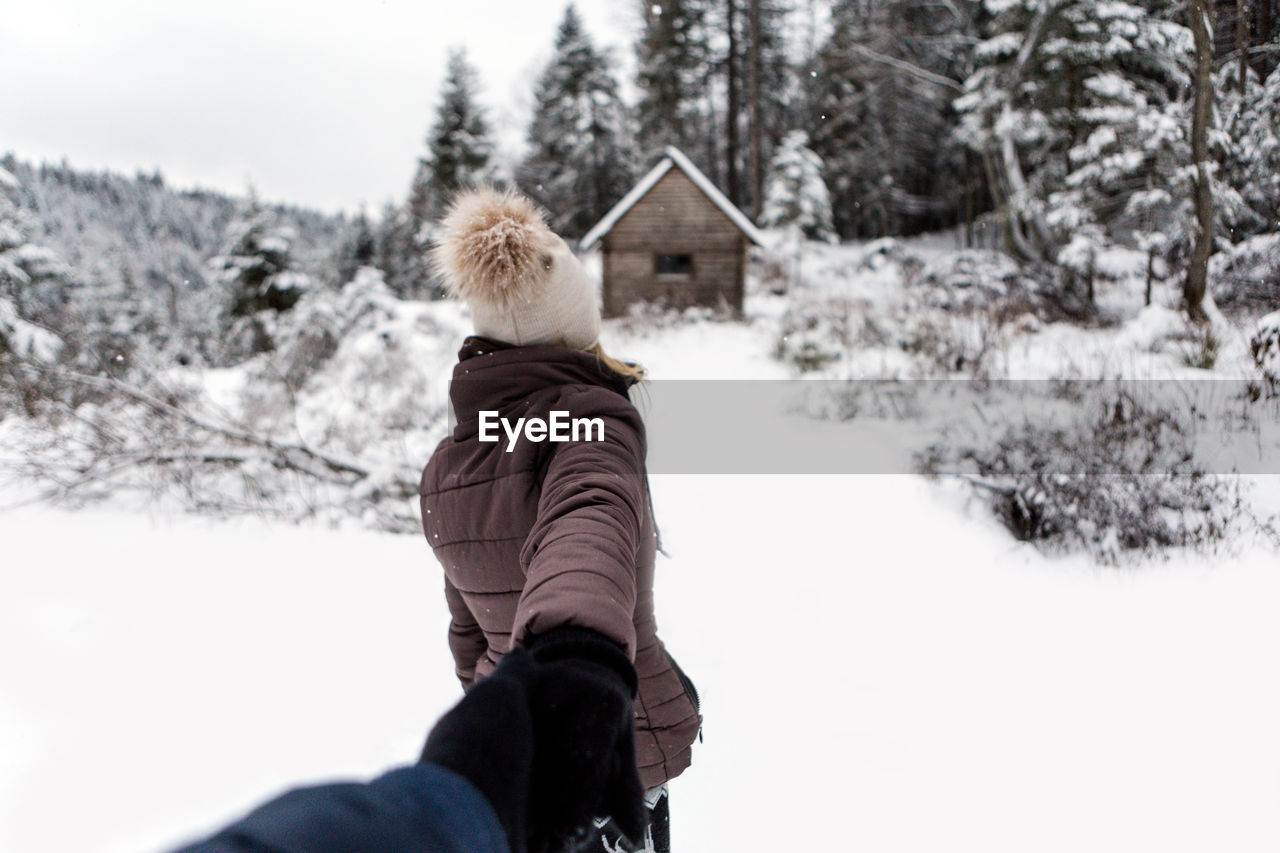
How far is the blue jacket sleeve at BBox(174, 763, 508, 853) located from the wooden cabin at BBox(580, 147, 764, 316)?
18.8m

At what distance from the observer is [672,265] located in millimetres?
19672

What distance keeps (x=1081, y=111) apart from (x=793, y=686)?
14.2 m

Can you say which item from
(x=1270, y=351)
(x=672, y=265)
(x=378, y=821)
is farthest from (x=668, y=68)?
(x=378, y=821)

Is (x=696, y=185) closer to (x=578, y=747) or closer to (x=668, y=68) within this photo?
(x=668, y=68)

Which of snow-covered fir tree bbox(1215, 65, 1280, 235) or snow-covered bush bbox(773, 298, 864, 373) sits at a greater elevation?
snow-covered fir tree bbox(1215, 65, 1280, 235)

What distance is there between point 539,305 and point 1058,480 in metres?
4.45

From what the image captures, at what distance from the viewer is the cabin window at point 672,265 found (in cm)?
1955

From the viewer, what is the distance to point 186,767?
2988mm

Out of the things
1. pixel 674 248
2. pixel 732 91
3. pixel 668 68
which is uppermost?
pixel 668 68

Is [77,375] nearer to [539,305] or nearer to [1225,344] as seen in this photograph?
[539,305]

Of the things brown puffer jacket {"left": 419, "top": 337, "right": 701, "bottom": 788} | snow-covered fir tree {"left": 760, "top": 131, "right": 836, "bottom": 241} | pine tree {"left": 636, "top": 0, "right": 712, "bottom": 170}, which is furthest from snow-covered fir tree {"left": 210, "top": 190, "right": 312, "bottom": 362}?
brown puffer jacket {"left": 419, "top": 337, "right": 701, "bottom": 788}

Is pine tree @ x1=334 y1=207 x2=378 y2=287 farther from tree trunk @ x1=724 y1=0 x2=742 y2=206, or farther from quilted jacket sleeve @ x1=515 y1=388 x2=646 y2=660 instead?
quilted jacket sleeve @ x1=515 y1=388 x2=646 y2=660

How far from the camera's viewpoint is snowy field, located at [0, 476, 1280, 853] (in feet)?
8.92

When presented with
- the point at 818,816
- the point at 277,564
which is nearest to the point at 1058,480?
the point at 818,816
